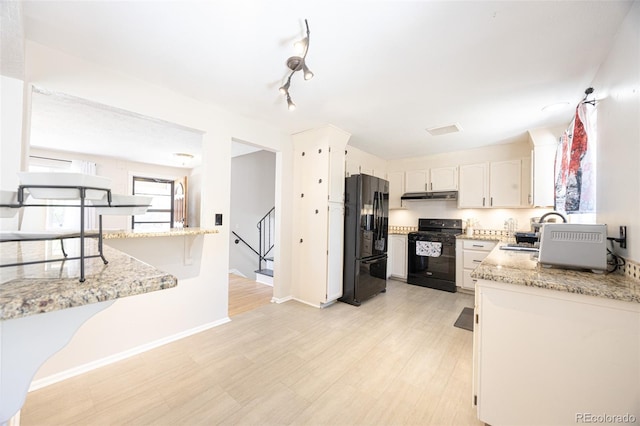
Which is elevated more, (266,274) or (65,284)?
(65,284)

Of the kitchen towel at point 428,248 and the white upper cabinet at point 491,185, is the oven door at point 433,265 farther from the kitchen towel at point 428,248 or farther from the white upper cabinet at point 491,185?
the white upper cabinet at point 491,185

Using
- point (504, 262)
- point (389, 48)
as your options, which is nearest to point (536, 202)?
point (504, 262)

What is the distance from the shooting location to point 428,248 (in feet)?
13.8

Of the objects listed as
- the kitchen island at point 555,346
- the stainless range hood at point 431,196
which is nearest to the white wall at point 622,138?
the kitchen island at point 555,346

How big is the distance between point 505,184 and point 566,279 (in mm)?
3233

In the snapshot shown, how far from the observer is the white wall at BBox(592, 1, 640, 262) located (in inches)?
51.3

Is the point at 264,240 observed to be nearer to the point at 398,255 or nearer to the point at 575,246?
the point at 398,255

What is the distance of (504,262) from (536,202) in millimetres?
2332

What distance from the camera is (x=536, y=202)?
10.8 feet

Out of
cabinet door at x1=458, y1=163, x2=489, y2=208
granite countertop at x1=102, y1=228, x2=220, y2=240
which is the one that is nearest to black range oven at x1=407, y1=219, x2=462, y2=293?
cabinet door at x1=458, y1=163, x2=489, y2=208

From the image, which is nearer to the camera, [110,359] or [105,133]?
[110,359]

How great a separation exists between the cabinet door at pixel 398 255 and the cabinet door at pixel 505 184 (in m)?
1.55

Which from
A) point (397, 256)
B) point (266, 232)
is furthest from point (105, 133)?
point (397, 256)

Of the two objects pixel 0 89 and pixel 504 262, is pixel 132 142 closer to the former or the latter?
pixel 0 89
